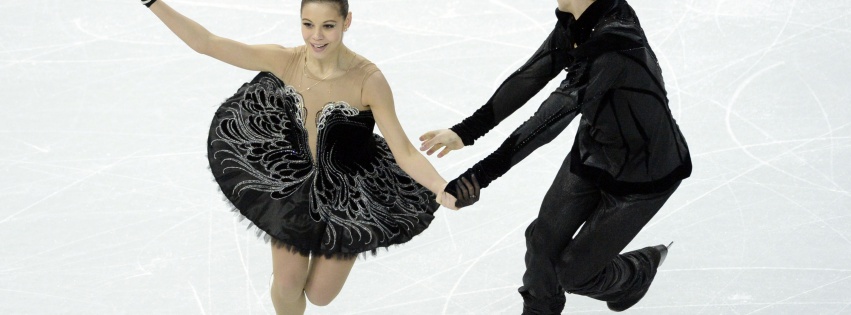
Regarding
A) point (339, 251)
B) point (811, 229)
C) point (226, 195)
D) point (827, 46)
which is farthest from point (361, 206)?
point (827, 46)

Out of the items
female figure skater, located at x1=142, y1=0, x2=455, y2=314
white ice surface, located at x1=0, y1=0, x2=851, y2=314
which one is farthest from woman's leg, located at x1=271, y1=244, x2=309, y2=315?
white ice surface, located at x1=0, y1=0, x2=851, y2=314

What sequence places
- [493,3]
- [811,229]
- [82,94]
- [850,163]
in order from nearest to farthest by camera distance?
[811,229] → [850,163] → [82,94] → [493,3]

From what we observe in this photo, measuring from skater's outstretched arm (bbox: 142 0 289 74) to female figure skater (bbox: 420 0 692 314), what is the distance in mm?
621

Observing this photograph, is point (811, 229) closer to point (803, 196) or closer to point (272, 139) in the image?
point (803, 196)

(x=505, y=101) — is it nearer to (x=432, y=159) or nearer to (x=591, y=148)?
(x=591, y=148)

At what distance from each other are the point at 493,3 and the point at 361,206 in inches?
122

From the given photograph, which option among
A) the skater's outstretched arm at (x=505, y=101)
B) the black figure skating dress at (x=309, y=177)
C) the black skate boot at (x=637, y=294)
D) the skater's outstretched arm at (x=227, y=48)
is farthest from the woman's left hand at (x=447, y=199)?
the black skate boot at (x=637, y=294)

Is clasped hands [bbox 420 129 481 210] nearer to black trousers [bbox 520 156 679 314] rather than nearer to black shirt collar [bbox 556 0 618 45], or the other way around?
black trousers [bbox 520 156 679 314]

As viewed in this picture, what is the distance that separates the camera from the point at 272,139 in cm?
461

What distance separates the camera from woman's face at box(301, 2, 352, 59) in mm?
4250

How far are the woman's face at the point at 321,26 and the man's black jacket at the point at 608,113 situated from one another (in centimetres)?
66

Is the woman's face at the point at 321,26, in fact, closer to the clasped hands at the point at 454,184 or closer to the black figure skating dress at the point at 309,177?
the black figure skating dress at the point at 309,177

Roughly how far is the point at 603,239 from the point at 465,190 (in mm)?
560

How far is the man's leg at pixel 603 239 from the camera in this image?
4.31 metres
